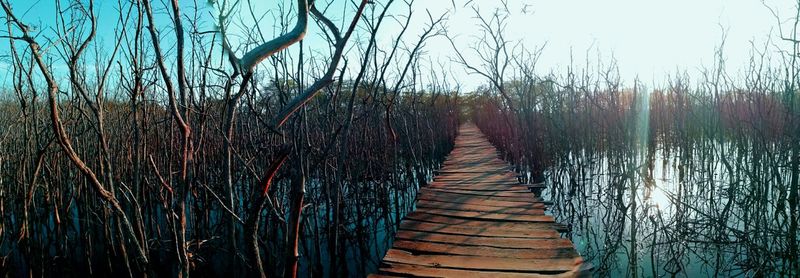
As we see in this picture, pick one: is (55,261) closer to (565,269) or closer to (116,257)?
(116,257)

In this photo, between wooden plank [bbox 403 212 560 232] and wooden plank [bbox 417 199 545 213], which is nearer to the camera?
wooden plank [bbox 403 212 560 232]

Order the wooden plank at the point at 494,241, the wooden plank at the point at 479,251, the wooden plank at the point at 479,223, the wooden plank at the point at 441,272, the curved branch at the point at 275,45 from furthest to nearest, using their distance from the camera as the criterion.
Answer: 1. the wooden plank at the point at 479,223
2. the wooden plank at the point at 494,241
3. the wooden plank at the point at 479,251
4. the wooden plank at the point at 441,272
5. the curved branch at the point at 275,45

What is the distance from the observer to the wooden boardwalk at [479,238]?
2254 millimetres

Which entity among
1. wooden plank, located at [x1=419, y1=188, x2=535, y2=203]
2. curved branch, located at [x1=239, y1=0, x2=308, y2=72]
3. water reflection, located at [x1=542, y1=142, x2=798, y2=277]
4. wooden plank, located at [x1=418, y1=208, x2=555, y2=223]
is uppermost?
curved branch, located at [x1=239, y1=0, x2=308, y2=72]

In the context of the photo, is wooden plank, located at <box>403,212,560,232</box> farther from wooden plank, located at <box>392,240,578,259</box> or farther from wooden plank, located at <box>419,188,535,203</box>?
wooden plank, located at <box>419,188,535,203</box>

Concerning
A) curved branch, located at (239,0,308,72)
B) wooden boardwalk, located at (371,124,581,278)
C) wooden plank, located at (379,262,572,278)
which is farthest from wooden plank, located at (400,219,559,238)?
curved branch, located at (239,0,308,72)

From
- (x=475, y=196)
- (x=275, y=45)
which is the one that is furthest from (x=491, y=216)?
(x=275, y=45)

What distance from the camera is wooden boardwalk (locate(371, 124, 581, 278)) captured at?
2254mm

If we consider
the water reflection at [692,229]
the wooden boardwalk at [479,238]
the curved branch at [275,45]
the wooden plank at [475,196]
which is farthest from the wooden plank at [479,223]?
the curved branch at [275,45]

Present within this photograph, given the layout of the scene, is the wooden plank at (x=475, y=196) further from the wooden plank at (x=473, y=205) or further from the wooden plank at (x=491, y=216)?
the wooden plank at (x=491, y=216)

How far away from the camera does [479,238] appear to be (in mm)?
2781

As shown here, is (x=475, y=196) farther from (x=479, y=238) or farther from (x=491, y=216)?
(x=479, y=238)

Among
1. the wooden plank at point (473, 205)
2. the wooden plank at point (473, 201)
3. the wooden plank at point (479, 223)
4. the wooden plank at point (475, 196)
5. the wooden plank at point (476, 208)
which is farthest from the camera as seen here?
the wooden plank at point (475, 196)

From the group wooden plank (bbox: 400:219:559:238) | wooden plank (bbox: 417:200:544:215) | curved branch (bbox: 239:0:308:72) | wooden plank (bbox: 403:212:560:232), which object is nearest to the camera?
curved branch (bbox: 239:0:308:72)
